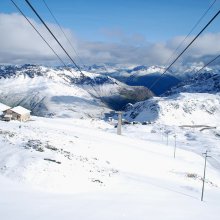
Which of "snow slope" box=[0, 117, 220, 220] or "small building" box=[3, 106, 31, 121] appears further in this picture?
"small building" box=[3, 106, 31, 121]

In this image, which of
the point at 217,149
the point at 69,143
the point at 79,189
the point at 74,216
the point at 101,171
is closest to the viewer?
the point at 74,216

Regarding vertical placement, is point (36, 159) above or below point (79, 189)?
above

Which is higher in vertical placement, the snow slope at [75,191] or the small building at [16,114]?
the small building at [16,114]

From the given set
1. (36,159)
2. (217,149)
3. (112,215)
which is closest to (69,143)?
(36,159)

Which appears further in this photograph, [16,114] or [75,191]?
[16,114]

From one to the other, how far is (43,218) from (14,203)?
3.02 m

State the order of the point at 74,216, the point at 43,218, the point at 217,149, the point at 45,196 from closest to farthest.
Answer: the point at 43,218 → the point at 74,216 → the point at 45,196 → the point at 217,149

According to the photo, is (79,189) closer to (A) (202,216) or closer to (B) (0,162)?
(B) (0,162)

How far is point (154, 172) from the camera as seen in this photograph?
55500 millimetres

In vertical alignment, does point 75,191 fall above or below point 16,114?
below

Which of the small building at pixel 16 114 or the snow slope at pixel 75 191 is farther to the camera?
the small building at pixel 16 114

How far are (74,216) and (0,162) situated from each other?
44.9 feet

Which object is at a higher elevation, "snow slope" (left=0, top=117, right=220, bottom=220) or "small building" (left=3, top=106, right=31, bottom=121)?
"small building" (left=3, top=106, right=31, bottom=121)

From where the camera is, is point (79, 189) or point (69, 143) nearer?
point (79, 189)
